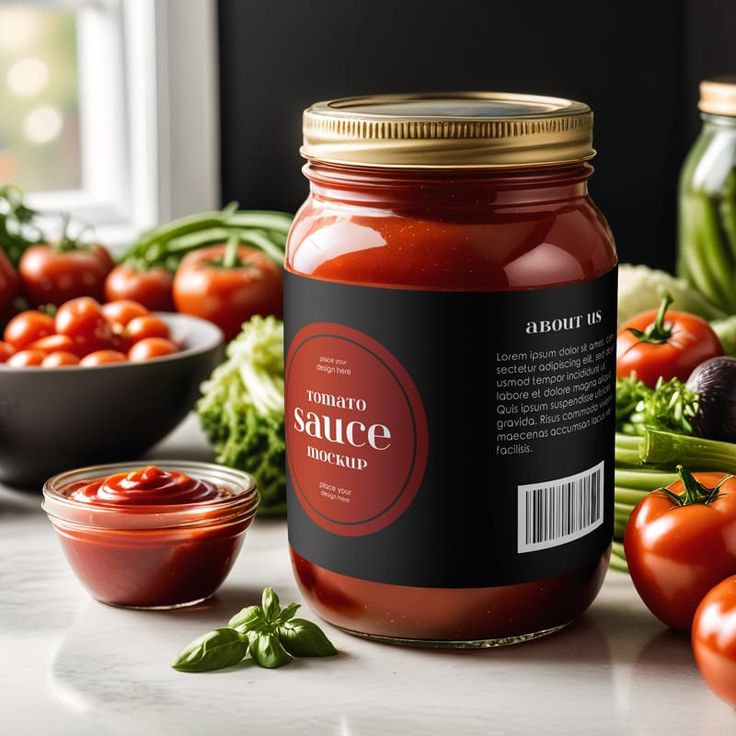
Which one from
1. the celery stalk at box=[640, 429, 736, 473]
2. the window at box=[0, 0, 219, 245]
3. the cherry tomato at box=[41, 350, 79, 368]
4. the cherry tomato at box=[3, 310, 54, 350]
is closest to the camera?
the celery stalk at box=[640, 429, 736, 473]

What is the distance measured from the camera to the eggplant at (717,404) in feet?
3.67

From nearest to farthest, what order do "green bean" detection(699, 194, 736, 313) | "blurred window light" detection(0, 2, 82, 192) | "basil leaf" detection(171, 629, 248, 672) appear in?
"basil leaf" detection(171, 629, 248, 672) < "green bean" detection(699, 194, 736, 313) < "blurred window light" detection(0, 2, 82, 192)

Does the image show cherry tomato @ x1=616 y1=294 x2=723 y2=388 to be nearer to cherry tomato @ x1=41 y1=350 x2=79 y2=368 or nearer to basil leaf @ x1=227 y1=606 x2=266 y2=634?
basil leaf @ x1=227 y1=606 x2=266 y2=634

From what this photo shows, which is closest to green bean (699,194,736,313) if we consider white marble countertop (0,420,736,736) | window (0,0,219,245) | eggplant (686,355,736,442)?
eggplant (686,355,736,442)

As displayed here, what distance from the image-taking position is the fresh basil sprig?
3.17ft

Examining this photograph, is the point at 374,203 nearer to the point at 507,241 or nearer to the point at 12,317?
the point at 507,241

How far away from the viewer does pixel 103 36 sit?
2.30m

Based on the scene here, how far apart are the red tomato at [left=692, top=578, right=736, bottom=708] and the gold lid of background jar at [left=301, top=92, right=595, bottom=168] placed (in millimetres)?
316

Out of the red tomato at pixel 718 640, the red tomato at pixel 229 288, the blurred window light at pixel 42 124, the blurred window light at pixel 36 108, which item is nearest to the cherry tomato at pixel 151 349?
the red tomato at pixel 229 288

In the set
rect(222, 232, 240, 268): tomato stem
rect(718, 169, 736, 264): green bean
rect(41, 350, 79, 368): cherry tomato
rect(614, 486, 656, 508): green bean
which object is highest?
rect(718, 169, 736, 264): green bean

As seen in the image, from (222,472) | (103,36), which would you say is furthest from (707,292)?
(103,36)

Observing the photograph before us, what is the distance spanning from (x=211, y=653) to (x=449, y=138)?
1.33ft

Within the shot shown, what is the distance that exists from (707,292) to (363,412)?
2.67ft

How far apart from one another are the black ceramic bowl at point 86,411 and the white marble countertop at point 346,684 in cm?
28
